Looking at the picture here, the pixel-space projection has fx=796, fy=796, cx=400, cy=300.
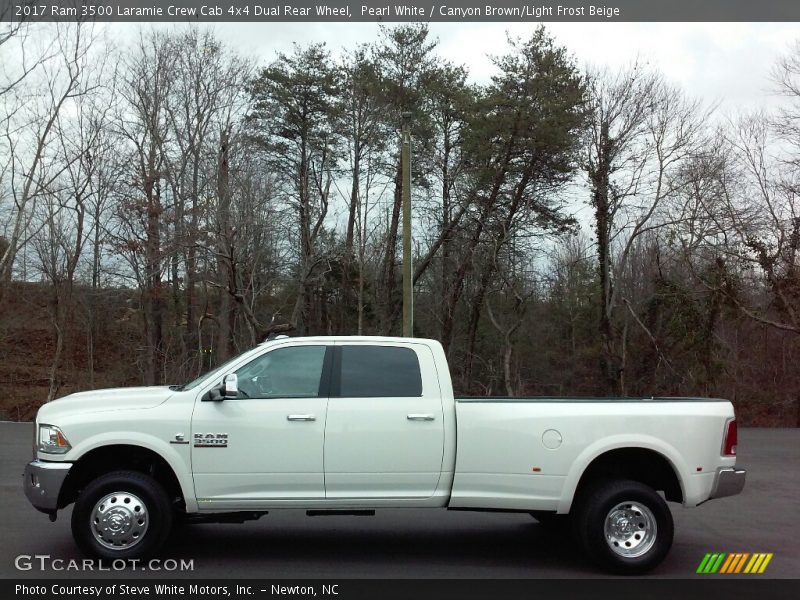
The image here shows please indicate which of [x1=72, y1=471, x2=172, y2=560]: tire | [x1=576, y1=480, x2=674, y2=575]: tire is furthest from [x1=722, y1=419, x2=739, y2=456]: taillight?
[x1=72, y1=471, x2=172, y2=560]: tire

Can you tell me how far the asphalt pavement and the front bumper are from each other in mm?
530

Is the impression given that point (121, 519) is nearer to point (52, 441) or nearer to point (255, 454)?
point (52, 441)

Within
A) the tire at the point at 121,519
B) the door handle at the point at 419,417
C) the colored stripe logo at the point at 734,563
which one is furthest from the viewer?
the colored stripe logo at the point at 734,563

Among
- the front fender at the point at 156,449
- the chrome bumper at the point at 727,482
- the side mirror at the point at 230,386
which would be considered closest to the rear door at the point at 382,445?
the side mirror at the point at 230,386

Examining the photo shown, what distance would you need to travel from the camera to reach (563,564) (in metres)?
7.10

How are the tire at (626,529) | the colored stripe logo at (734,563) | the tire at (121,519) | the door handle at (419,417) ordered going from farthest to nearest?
the colored stripe logo at (734,563), the door handle at (419,417), the tire at (626,529), the tire at (121,519)

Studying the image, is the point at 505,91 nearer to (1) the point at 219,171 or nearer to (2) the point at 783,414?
(1) the point at 219,171

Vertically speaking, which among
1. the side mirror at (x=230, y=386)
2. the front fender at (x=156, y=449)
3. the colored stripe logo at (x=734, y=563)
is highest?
the side mirror at (x=230, y=386)

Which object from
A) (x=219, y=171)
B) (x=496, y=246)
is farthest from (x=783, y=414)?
(x=219, y=171)

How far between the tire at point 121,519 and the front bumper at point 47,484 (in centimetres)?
20

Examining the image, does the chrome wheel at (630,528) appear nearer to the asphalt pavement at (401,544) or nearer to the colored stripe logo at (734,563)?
the asphalt pavement at (401,544)

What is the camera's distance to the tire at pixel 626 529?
6.68 meters

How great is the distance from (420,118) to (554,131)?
656 cm

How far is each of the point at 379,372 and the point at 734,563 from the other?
11.9 feet
